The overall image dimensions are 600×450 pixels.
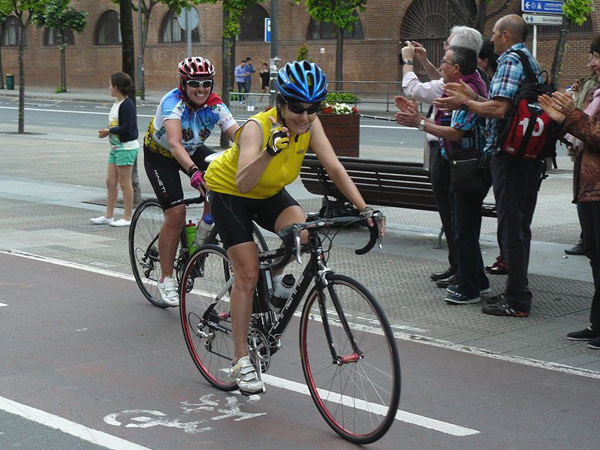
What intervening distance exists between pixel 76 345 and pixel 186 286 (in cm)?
A: 115

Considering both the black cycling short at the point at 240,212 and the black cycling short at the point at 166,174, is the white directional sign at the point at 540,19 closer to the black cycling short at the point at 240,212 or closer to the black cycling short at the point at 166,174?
the black cycling short at the point at 166,174

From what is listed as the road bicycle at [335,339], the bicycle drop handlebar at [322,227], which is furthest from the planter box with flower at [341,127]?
the bicycle drop handlebar at [322,227]

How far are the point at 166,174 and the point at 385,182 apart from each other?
3.58m

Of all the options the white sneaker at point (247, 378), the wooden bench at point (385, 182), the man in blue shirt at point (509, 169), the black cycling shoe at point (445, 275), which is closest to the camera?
the white sneaker at point (247, 378)

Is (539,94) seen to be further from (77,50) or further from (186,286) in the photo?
(77,50)

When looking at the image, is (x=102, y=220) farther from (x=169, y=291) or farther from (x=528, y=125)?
(x=528, y=125)

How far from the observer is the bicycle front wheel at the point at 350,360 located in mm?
4504

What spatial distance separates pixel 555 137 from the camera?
23.2 ft

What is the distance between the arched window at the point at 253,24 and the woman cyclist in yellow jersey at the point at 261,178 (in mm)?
45401

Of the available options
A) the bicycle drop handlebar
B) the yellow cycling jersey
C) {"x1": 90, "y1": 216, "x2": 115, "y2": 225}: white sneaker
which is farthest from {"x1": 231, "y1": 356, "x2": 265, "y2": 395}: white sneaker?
{"x1": 90, "y1": 216, "x2": 115, "y2": 225}: white sneaker

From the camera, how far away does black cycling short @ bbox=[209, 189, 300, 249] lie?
17.2 ft

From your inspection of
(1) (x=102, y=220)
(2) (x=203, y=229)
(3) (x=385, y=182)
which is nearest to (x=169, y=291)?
(2) (x=203, y=229)

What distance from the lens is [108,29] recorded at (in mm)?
58438

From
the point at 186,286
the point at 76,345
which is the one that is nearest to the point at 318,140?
the point at 186,286
